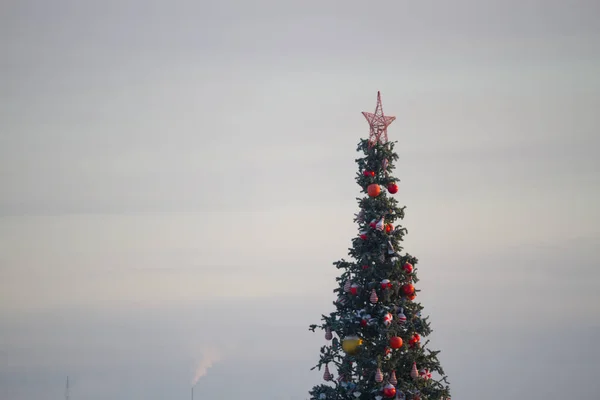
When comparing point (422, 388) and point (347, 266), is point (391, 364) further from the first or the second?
point (347, 266)

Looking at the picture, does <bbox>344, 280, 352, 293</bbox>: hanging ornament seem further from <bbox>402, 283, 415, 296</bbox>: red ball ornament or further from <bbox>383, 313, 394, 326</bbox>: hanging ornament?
<bbox>402, 283, 415, 296</bbox>: red ball ornament

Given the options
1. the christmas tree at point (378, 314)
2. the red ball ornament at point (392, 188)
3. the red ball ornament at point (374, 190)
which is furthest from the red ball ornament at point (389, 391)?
the red ball ornament at point (392, 188)

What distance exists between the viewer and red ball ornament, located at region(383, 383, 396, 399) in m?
28.3

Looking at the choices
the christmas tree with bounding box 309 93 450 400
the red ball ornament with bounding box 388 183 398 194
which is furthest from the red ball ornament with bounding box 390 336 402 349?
the red ball ornament with bounding box 388 183 398 194

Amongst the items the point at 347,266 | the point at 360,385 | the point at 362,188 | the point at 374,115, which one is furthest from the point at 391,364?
the point at 374,115

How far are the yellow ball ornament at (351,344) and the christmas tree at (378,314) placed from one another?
0.10 ft

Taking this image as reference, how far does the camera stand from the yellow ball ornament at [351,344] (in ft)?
94.7

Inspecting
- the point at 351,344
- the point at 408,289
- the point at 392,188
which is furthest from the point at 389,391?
the point at 392,188

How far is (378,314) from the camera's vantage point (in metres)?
29.1

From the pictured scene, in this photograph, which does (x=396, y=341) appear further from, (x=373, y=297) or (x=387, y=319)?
(x=373, y=297)

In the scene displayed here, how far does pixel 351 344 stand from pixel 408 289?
2815 mm

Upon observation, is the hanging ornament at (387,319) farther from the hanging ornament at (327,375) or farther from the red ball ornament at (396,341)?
the hanging ornament at (327,375)

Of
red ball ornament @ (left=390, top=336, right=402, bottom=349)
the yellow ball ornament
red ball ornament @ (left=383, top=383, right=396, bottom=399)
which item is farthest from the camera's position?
the yellow ball ornament

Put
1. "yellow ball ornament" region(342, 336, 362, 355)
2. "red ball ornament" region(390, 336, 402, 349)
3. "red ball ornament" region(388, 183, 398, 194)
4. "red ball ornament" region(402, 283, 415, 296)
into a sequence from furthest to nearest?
"red ball ornament" region(388, 183, 398, 194)
"red ball ornament" region(402, 283, 415, 296)
"yellow ball ornament" region(342, 336, 362, 355)
"red ball ornament" region(390, 336, 402, 349)
